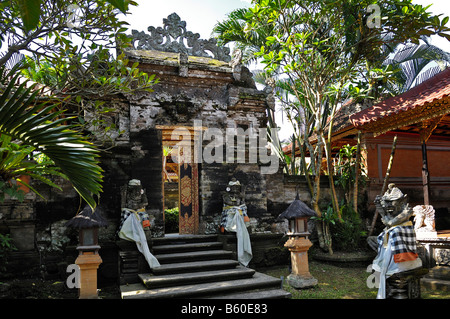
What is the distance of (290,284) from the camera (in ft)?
20.8

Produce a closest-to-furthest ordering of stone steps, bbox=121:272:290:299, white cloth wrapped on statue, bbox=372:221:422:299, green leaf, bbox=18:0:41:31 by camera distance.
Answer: green leaf, bbox=18:0:41:31 → white cloth wrapped on statue, bbox=372:221:422:299 → stone steps, bbox=121:272:290:299

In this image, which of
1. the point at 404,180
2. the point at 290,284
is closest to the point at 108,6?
the point at 290,284

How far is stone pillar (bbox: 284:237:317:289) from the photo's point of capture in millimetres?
6230

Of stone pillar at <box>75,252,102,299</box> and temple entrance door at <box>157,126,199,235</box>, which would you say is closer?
stone pillar at <box>75,252,102,299</box>

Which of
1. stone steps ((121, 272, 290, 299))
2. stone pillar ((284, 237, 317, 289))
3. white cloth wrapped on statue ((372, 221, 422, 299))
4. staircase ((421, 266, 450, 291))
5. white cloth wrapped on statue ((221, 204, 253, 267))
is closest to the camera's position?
white cloth wrapped on statue ((372, 221, 422, 299))

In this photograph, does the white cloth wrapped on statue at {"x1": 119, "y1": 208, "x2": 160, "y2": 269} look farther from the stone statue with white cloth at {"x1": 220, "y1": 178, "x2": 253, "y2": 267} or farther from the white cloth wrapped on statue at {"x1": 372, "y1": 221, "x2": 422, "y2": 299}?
the white cloth wrapped on statue at {"x1": 372, "y1": 221, "x2": 422, "y2": 299}

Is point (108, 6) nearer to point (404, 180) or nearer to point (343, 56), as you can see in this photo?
point (343, 56)

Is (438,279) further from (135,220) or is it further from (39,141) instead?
(39,141)

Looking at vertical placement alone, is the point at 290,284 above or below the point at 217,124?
below

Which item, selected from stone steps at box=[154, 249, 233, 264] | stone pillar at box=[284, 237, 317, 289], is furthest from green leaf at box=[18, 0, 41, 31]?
stone pillar at box=[284, 237, 317, 289]

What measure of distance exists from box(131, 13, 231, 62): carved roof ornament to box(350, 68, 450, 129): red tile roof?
335cm

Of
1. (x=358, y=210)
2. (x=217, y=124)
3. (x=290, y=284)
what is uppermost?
(x=217, y=124)
